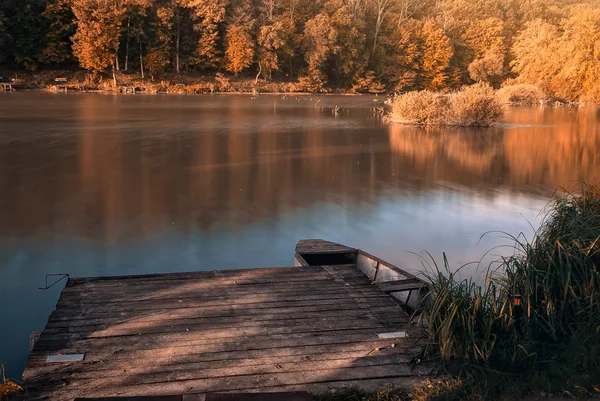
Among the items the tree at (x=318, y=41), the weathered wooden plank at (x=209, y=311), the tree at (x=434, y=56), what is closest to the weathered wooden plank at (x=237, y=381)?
the weathered wooden plank at (x=209, y=311)

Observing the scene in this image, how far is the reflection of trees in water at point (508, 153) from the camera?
1570 centimetres

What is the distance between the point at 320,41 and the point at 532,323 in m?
58.5

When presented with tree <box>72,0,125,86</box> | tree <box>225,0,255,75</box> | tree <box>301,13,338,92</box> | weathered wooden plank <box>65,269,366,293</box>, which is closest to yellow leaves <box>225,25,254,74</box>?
tree <box>225,0,255,75</box>

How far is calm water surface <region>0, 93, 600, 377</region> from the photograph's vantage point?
8039 mm

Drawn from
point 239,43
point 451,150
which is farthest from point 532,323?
point 239,43

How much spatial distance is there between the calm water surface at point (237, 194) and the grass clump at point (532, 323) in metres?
2.79

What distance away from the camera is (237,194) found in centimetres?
1224

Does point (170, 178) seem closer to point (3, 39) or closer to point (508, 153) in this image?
point (508, 153)

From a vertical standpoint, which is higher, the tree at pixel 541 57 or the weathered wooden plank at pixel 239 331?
the tree at pixel 541 57

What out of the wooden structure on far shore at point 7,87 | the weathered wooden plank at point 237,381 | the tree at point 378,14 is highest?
the tree at point 378,14

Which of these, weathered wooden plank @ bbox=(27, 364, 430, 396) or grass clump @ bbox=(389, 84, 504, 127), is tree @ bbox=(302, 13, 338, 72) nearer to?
grass clump @ bbox=(389, 84, 504, 127)

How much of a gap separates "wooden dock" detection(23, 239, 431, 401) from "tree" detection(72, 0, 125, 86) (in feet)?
164

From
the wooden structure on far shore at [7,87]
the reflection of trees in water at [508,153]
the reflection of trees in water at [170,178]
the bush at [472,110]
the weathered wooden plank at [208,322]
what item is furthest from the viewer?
the wooden structure on far shore at [7,87]

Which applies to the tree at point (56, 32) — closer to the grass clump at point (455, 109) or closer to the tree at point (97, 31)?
the tree at point (97, 31)
